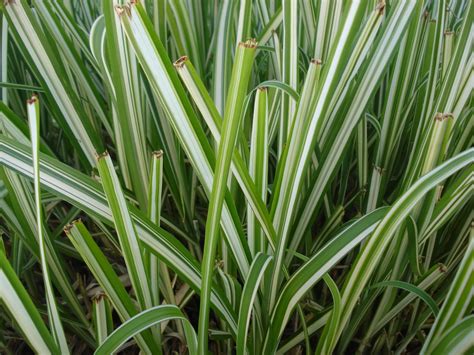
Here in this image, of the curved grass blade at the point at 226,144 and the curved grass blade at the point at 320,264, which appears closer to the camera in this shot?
the curved grass blade at the point at 226,144

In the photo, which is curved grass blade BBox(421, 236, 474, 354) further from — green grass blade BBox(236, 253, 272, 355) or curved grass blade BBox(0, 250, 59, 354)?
curved grass blade BBox(0, 250, 59, 354)

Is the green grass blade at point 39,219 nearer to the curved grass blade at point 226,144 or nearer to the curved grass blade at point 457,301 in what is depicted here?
the curved grass blade at point 226,144

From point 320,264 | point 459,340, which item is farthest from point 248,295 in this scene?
point 459,340

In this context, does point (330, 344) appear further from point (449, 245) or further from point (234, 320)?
point (449, 245)

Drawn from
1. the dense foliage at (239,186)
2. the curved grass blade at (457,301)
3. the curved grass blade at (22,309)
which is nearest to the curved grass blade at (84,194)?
the dense foliage at (239,186)

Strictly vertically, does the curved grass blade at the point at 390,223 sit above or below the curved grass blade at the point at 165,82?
below

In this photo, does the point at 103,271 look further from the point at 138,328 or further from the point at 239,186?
the point at 239,186

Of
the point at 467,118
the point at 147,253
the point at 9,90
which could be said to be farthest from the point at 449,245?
the point at 9,90

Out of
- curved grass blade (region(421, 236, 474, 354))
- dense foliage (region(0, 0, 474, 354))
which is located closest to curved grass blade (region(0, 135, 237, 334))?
dense foliage (region(0, 0, 474, 354))

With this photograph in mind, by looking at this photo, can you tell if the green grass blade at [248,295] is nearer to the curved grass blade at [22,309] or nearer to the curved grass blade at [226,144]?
the curved grass blade at [226,144]

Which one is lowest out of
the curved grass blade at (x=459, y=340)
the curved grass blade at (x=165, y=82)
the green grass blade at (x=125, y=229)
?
the curved grass blade at (x=459, y=340)
